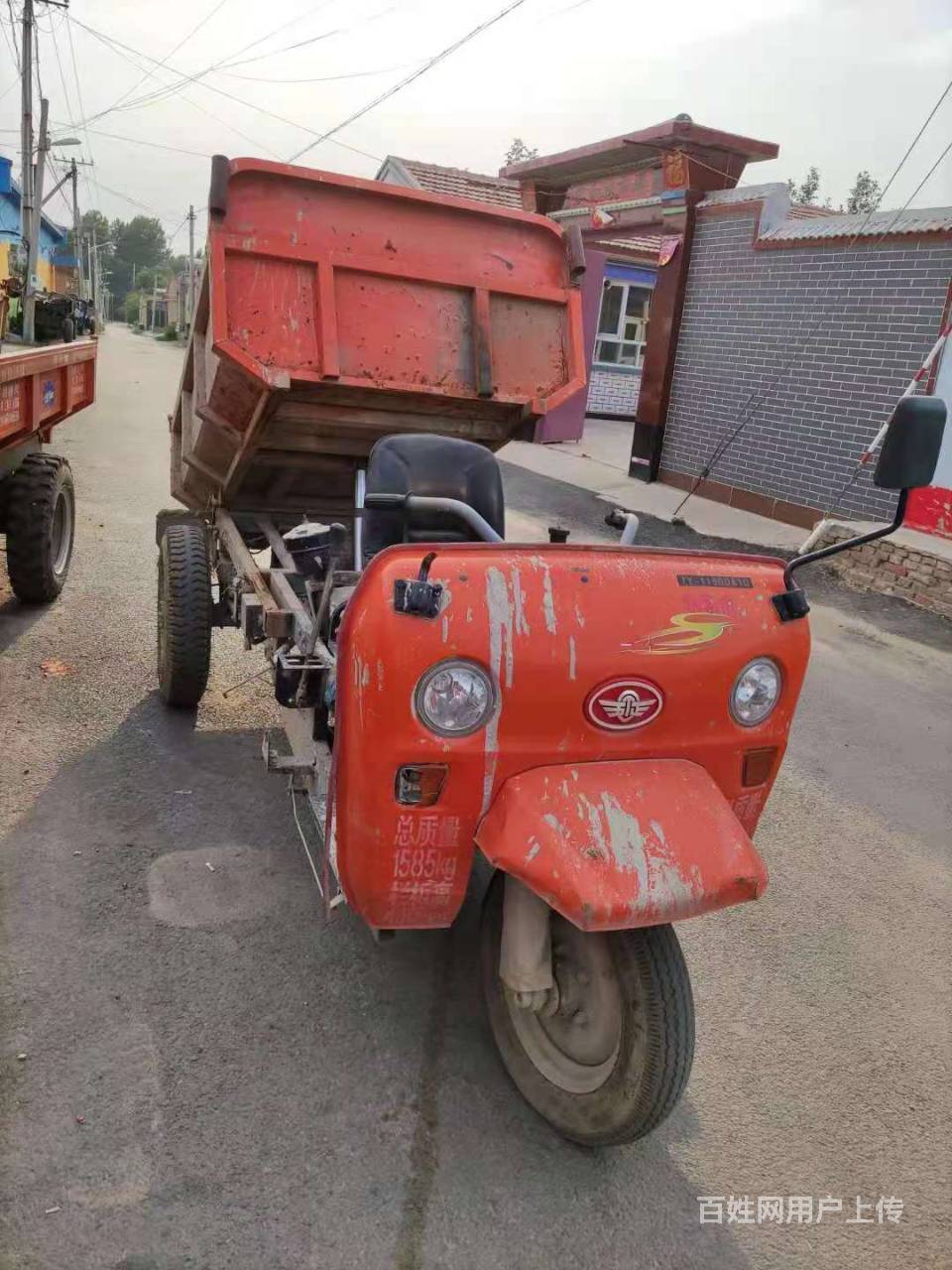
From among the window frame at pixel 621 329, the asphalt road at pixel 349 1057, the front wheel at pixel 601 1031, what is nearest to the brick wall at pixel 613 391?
the window frame at pixel 621 329

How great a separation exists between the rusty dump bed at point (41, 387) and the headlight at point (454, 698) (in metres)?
3.63

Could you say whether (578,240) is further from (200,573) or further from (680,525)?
(680,525)

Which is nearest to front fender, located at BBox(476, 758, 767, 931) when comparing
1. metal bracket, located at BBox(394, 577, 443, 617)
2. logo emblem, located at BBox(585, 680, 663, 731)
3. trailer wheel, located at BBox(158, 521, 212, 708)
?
logo emblem, located at BBox(585, 680, 663, 731)

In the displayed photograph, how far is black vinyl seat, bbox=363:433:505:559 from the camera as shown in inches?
133

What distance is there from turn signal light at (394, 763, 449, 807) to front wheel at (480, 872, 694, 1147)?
1.58 feet

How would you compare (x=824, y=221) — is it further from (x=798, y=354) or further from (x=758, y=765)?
(x=758, y=765)

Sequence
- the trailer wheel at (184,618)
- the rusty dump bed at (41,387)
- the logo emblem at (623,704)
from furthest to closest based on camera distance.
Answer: the rusty dump bed at (41,387) → the trailer wheel at (184,618) → the logo emblem at (623,704)

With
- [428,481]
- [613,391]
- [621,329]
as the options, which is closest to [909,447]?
[428,481]

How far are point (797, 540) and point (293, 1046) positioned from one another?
28.9ft

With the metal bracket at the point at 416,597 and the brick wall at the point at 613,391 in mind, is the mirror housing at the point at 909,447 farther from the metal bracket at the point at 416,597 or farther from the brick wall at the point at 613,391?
the brick wall at the point at 613,391

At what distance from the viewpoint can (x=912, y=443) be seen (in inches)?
84.9

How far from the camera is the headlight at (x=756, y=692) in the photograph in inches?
97.7

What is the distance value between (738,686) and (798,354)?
936 cm

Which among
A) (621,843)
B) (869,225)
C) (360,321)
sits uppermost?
(869,225)
